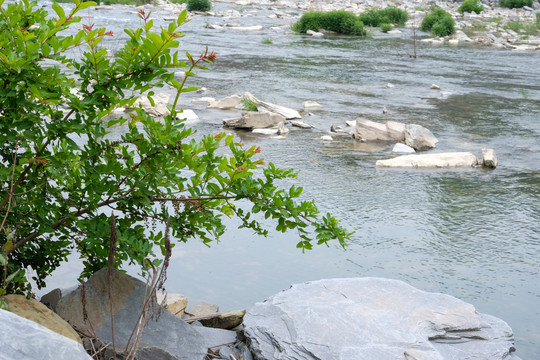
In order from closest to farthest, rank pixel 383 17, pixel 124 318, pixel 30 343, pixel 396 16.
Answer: pixel 30 343, pixel 124 318, pixel 383 17, pixel 396 16

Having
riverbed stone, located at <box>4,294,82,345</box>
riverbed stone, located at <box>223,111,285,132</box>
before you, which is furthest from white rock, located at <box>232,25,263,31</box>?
riverbed stone, located at <box>4,294,82,345</box>

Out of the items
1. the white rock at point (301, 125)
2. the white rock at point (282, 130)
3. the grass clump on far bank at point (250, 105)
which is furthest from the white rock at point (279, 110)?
the white rock at point (282, 130)

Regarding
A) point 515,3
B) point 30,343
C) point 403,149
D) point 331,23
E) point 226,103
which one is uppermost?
point 30,343

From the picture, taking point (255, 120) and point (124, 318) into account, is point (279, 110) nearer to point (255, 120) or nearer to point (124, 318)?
point (255, 120)

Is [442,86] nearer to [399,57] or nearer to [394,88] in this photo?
[394,88]

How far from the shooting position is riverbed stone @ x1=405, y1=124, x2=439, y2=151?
7.63 meters

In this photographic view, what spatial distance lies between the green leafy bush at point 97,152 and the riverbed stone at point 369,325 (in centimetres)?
53

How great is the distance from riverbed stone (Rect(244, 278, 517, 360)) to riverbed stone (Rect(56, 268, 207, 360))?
13.3 inches

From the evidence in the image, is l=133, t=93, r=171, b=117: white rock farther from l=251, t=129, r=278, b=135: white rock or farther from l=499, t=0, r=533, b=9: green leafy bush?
l=499, t=0, r=533, b=9: green leafy bush

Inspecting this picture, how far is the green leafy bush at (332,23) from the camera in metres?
21.6

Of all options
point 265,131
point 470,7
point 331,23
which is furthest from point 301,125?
point 470,7

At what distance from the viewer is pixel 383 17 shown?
24.7m

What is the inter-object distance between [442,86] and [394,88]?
3.20 feet

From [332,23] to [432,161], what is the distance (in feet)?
51.8
